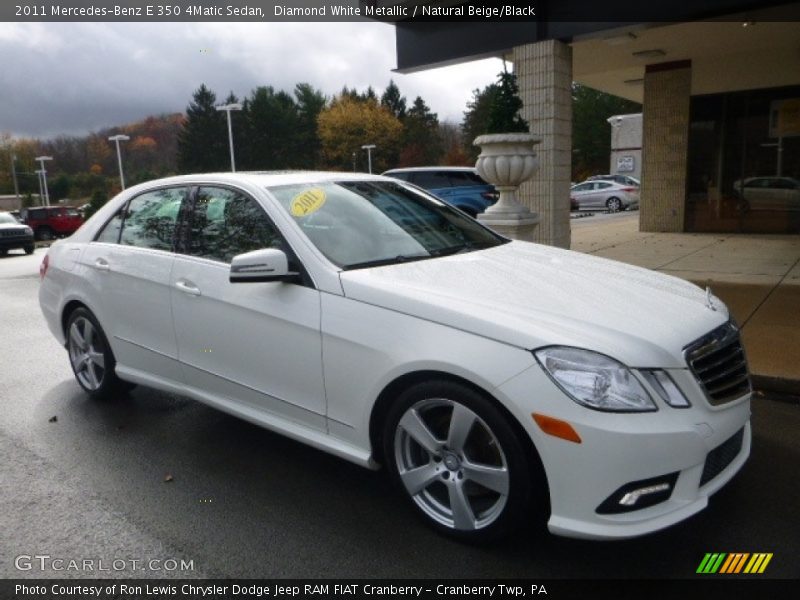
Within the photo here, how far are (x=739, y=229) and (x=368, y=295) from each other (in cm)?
1422

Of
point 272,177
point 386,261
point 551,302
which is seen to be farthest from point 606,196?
point 551,302

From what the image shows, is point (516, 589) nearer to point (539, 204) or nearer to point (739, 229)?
point (539, 204)

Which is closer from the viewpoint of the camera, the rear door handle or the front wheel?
the rear door handle

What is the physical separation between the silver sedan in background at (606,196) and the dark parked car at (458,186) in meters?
15.1

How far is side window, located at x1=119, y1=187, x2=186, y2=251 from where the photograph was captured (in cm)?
420

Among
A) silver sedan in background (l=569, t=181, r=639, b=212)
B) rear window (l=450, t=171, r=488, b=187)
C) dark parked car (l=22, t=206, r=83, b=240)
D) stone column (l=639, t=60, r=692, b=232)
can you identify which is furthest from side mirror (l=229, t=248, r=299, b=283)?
silver sedan in background (l=569, t=181, r=639, b=212)

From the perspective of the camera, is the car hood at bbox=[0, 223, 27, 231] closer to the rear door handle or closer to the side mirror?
the rear door handle

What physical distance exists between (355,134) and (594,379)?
7669cm

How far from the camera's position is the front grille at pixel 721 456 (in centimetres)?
262

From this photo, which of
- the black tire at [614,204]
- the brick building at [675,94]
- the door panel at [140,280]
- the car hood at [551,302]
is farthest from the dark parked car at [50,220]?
the car hood at [551,302]

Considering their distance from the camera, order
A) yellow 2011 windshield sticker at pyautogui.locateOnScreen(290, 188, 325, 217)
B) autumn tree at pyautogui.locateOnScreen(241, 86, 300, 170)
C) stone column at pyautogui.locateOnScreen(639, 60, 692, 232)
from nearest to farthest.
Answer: yellow 2011 windshield sticker at pyautogui.locateOnScreen(290, 188, 325, 217), stone column at pyautogui.locateOnScreen(639, 60, 692, 232), autumn tree at pyautogui.locateOnScreen(241, 86, 300, 170)

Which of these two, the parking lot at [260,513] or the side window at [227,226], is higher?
the side window at [227,226]

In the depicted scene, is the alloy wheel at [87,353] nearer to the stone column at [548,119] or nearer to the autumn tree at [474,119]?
the stone column at [548,119]

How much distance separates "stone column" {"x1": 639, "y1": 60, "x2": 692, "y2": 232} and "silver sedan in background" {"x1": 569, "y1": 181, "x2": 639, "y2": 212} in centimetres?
1419
